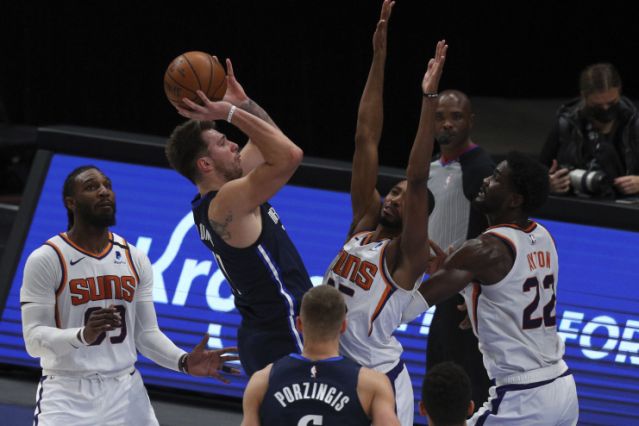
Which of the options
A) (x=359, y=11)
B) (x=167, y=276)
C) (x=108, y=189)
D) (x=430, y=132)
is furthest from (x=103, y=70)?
(x=430, y=132)

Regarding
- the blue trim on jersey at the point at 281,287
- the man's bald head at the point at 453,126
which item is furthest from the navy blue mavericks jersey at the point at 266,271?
the man's bald head at the point at 453,126

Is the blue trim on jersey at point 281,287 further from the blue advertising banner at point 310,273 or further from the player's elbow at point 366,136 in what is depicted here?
the blue advertising banner at point 310,273

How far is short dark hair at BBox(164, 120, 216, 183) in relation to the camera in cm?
549

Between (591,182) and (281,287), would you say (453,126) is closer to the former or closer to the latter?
(591,182)

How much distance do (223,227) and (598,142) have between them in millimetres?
2676

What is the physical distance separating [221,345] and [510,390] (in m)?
2.24

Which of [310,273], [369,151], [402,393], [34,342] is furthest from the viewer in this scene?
[310,273]

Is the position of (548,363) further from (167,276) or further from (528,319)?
(167,276)

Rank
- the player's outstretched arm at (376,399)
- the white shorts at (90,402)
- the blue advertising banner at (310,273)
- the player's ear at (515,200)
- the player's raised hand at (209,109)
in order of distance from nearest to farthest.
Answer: the player's outstretched arm at (376,399), the player's raised hand at (209,109), the white shorts at (90,402), the player's ear at (515,200), the blue advertising banner at (310,273)

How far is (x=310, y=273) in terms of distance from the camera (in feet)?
23.6

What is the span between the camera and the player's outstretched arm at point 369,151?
587 centimetres

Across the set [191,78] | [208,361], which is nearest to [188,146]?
[191,78]

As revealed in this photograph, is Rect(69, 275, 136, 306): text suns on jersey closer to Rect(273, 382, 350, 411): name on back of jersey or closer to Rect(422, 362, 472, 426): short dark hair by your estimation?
Rect(273, 382, 350, 411): name on back of jersey

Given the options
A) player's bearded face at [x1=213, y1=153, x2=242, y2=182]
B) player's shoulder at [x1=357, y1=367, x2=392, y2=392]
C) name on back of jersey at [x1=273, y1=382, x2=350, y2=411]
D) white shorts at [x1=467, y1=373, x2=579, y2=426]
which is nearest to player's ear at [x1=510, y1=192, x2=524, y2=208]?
white shorts at [x1=467, y1=373, x2=579, y2=426]
